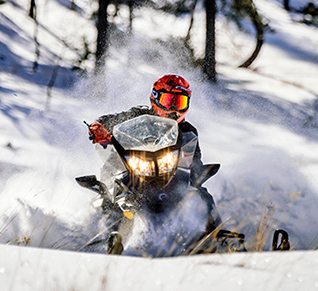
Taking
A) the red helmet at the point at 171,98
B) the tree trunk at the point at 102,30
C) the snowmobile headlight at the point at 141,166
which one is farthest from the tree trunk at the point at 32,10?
the snowmobile headlight at the point at 141,166

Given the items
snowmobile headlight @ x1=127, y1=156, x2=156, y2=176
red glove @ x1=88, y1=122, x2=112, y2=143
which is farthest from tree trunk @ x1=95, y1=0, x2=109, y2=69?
snowmobile headlight @ x1=127, y1=156, x2=156, y2=176

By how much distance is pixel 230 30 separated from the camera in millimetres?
6891

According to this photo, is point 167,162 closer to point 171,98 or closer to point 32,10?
point 171,98

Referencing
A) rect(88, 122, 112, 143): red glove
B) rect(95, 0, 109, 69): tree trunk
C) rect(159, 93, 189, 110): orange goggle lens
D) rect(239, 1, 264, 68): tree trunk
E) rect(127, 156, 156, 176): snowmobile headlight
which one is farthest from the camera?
rect(95, 0, 109, 69): tree trunk

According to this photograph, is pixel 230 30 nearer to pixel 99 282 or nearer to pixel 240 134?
pixel 240 134

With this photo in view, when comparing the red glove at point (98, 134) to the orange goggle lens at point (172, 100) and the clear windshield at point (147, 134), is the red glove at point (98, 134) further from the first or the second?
the orange goggle lens at point (172, 100)

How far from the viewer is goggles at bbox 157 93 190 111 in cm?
286

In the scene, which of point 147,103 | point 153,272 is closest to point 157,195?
point 153,272

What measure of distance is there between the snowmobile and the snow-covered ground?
0.27 meters

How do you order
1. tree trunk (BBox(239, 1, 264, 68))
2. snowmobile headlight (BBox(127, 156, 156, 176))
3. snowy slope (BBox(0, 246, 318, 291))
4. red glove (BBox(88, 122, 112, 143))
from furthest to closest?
tree trunk (BBox(239, 1, 264, 68)), red glove (BBox(88, 122, 112, 143)), snowmobile headlight (BBox(127, 156, 156, 176)), snowy slope (BBox(0, 246, 318, 291))

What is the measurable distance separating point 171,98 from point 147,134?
34.3 inches

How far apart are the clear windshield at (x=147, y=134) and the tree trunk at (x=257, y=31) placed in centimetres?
526

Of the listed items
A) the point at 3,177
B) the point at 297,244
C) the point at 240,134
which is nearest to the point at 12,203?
the point at 3,177

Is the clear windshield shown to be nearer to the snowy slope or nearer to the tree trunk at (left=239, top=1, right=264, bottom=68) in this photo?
the snowy slope
